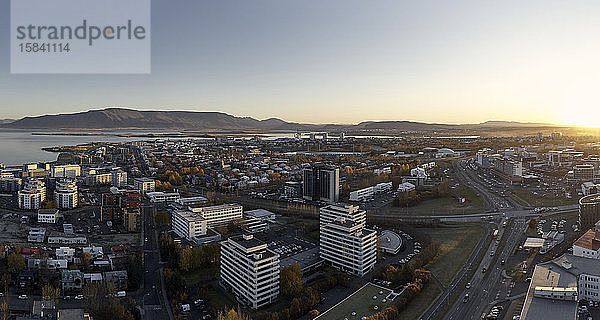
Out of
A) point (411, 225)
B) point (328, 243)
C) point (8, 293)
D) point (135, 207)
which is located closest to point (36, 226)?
point (135, 207)

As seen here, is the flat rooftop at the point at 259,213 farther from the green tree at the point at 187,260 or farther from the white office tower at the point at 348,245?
the green tree at the point at 187,260

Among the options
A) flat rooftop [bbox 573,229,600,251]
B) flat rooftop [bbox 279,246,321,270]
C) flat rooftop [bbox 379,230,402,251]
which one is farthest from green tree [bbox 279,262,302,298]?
flat rooftop [bbox 573,229,600,251]

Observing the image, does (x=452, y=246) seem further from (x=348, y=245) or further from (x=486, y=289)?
(x=348, y=245)

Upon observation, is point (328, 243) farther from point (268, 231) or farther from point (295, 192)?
point (295, 192)

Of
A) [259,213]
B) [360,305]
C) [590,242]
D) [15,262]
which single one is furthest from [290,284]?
[590,242]

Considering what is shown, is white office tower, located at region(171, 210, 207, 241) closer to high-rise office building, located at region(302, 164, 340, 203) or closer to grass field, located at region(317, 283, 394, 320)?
grass field, located at region(317, 283, 394, 320)

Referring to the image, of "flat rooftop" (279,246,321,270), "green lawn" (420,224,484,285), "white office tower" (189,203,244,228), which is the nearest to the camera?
"green lawn" (420,224,484,285)
